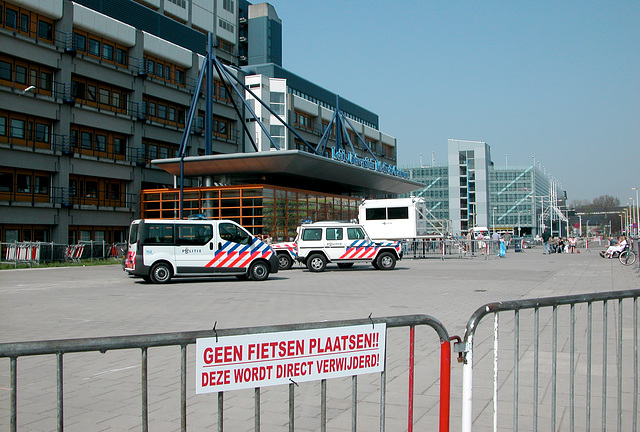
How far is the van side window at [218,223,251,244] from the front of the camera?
19594 mm

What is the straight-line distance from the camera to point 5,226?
3409 cm

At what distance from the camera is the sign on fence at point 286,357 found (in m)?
2.98

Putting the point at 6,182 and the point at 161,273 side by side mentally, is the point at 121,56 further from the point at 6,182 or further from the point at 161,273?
the point at 161,273

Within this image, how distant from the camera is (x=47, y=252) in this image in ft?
99.3

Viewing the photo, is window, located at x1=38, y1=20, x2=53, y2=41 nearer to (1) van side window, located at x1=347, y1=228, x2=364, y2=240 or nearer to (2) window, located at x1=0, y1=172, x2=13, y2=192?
(2) window, located at x1=0, y1=172, x2=13, y2=192

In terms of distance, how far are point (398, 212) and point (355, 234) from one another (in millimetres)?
11525

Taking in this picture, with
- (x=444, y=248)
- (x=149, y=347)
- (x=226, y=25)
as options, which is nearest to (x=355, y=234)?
(x=444, y=248)

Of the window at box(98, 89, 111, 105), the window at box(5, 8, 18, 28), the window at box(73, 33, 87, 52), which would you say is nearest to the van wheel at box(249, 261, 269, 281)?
the window at box(5, 8, 18, 28)

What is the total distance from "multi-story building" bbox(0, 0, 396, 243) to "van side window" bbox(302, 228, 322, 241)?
17002 millimetres

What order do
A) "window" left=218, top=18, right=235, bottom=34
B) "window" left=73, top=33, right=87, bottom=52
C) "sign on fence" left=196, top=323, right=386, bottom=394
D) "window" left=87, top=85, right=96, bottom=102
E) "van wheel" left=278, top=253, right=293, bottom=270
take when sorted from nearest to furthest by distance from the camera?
"sign on fence" left=196, top=323, right=386, bottom=394 < "van wheel" left=278, top=253, right=293, bottom=270 < "window" left=73, top=33, right=87, bottom=52 < "window" left=87, top=85, right=96, bottom=102 < "window" left=218, top=18, right=235, bottom=34

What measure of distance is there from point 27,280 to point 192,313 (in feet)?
40.1

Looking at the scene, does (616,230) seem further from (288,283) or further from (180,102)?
(288,283)

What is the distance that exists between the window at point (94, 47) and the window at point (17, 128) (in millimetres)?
7396

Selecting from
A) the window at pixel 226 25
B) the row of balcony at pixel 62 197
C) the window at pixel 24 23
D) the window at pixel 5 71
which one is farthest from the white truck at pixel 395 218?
the window at pixel 226 25
